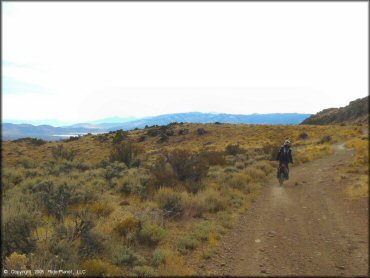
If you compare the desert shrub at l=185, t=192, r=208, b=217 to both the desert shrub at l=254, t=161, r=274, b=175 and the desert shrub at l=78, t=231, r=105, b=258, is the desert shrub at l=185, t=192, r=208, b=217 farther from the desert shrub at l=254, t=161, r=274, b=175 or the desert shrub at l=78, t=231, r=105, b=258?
the desert shrub at l=254, t=161, r=274, b=175

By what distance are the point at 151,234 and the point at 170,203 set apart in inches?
120

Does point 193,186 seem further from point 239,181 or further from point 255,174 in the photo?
point 255,174

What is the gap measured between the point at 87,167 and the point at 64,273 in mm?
19557

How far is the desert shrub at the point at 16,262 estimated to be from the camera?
232 inches

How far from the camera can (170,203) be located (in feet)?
38.2

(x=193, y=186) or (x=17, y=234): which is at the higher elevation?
(x=17, y=234)

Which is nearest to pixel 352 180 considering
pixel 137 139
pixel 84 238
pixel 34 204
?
pixel 84 238

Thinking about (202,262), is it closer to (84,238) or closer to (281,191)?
(84,238)

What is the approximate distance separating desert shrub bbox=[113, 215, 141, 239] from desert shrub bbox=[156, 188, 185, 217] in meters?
1.93

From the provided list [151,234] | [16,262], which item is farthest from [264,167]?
[16,262]

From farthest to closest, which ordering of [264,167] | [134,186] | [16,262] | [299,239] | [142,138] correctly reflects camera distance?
1. [142,138]
2. [264,167]
3. [134,186]
4. [299,239]
5. [16,262]

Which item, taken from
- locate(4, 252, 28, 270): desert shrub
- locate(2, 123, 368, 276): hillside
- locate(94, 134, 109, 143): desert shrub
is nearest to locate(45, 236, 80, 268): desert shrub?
locate(2, 123, 368, 276): hillside

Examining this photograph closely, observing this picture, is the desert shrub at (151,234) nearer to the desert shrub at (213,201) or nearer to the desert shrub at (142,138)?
the desert shrub at (213,201)

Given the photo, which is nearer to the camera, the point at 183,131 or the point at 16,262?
the point at 16,262
